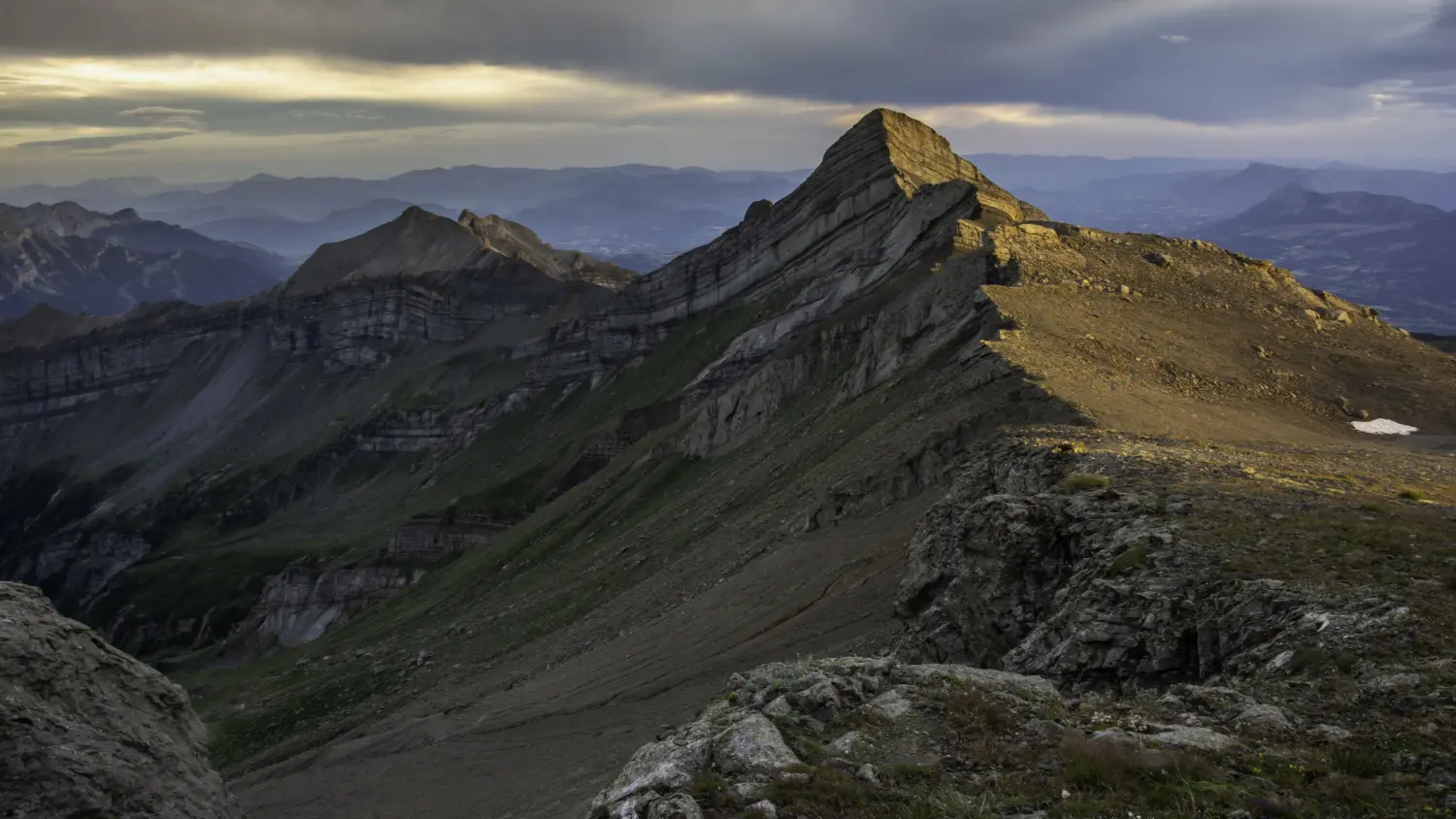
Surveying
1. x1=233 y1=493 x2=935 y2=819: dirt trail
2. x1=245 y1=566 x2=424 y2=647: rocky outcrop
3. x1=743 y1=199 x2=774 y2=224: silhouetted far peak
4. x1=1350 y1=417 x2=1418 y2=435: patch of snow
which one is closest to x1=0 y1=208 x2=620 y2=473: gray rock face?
x1=743 y1=199 x2=774 y2=224: silhouetted far peak

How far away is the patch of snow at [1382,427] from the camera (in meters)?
41.5

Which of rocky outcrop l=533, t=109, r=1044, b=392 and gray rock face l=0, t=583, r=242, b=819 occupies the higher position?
rocky outcrop l=533, t=109, r=1044, b=392

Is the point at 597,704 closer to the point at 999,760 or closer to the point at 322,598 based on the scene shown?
the point at 999,760

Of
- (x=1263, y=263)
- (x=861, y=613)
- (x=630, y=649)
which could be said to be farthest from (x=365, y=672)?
(x=1263, y=263)

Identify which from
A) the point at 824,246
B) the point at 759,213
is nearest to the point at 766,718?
the point at 824,246

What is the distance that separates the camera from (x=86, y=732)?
2066cm

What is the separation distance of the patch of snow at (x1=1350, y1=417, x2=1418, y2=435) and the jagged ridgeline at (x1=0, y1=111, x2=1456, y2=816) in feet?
3.28

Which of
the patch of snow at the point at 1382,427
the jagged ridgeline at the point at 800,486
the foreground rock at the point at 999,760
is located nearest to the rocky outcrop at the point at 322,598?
the jagged ridgeline at the point at 800,486

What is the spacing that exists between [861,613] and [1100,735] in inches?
663

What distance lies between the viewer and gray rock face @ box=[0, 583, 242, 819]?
18.9m

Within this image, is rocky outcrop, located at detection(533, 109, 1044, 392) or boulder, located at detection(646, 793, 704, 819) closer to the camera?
boulder, located at detection(646, 793, 704, 819)

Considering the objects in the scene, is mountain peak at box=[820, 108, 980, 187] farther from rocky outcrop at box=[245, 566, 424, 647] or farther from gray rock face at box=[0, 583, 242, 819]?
gray rock face at box=[0, 583, 242, 819]

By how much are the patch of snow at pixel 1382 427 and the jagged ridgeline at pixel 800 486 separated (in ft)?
3.28

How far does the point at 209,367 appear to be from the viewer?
197000 mm
